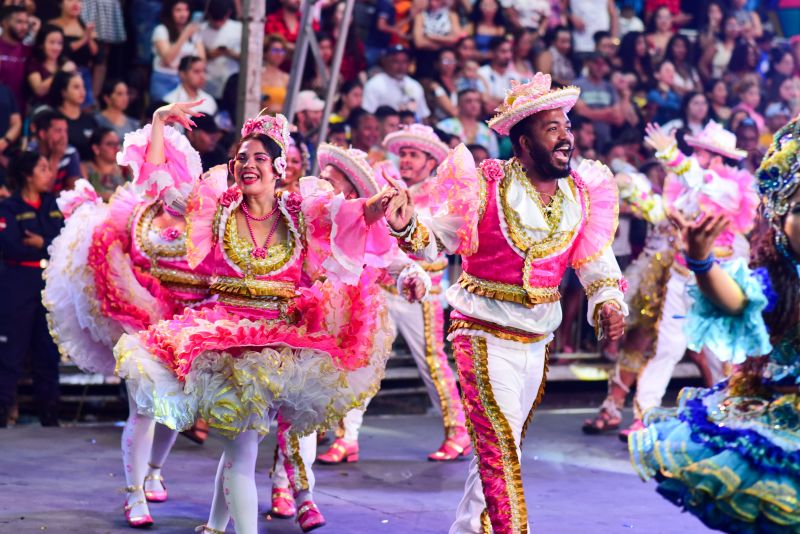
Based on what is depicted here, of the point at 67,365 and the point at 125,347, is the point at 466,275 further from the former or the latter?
the point at 67,365

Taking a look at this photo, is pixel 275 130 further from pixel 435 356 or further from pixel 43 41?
pixel 43 41

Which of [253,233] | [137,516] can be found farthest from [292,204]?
[137,516]

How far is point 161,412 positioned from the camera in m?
5.20

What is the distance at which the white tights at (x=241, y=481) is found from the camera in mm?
5191

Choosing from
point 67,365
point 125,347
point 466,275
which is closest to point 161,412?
point 125,347

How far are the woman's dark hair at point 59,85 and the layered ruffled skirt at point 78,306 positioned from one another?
314 centimetres

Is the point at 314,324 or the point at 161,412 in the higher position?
the point at 314,324

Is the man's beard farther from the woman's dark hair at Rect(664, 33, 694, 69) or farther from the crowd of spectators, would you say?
the woman's dark hair at Rect(664, 33, 694, 69)

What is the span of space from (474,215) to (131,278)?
2.21m

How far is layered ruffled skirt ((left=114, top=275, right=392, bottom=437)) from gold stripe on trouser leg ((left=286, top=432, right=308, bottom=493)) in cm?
71

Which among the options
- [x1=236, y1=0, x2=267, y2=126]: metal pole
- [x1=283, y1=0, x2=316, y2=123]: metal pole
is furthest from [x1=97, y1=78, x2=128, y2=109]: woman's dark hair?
[x1=283, y1=0, x2=316, y2=123]: metal pole

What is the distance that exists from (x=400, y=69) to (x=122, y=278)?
5400 millimetres

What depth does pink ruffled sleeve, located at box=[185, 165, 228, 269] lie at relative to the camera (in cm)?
567

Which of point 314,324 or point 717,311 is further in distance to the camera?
point 314,324
